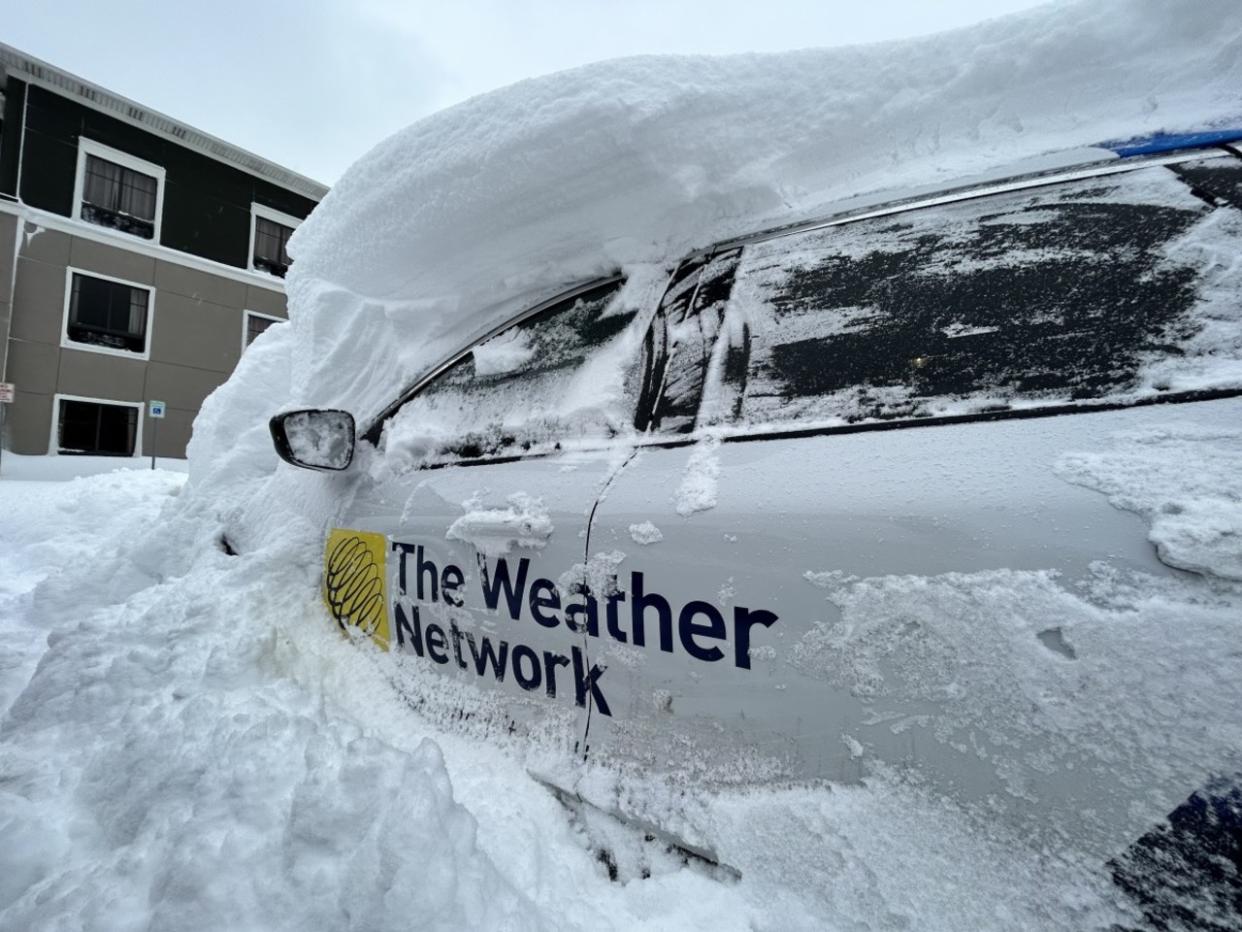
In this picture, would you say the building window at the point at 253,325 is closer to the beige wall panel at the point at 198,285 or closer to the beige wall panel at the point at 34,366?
the beige wall panel at the point at 198,285

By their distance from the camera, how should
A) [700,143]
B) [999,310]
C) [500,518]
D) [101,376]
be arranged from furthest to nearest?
[101,376], [700,143], [500,518], [999,310]

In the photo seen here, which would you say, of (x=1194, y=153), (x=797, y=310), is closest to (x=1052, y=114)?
(x=1194, y=153)

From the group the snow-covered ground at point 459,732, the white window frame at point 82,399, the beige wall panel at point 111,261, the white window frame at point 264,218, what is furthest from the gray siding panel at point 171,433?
the snow-covered ground at point 459,732

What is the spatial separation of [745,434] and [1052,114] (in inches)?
45.1

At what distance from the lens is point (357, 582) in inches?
85.8

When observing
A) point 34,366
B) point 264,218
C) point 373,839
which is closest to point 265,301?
point 264,218

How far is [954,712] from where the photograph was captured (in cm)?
95

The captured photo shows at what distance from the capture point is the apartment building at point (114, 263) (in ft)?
45.7

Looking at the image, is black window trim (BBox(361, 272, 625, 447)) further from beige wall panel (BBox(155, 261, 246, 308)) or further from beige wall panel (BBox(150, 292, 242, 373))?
beige wall panel (BBox(155, 261, 246, 308))

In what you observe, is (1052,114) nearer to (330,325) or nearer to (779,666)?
(779,666)

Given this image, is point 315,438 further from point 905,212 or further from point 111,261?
point 111,261

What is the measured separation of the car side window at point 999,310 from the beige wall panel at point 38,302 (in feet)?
60.0

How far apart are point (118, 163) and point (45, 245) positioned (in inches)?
106

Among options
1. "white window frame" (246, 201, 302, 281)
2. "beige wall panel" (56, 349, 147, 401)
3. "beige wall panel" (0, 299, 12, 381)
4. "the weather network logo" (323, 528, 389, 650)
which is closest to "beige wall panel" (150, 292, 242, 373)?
"beige wall panel" (56, 349, 147, 401)
